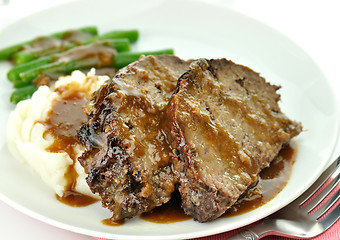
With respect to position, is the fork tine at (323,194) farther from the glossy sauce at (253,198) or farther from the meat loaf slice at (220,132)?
the meat loaf slice at (220,132)

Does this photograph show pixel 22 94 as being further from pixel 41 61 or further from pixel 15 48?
pixel 15 48

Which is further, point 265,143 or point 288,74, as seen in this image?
Result: point 288,74

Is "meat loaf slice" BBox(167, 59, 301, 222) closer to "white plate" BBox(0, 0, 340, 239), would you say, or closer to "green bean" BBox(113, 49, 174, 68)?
"white plate" BBox(0, 0, 340, 239)

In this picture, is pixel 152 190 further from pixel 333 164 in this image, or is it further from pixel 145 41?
pixel 145 41

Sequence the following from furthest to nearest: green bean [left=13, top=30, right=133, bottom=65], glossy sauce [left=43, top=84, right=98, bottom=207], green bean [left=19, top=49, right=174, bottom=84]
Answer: green bean [left=13, top=30, right=133, bottom=65], green bean [left=19, top=49, right=174, bottom=84], glossy sauce [left=43, top=84, right=98, bottom=207]

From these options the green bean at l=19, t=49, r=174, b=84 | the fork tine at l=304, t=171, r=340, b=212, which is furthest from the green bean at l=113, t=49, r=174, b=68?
the fork tine at l=304, t=171, r=340, b=212

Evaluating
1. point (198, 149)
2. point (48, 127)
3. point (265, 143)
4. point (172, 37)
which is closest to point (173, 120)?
point (198, 149)
